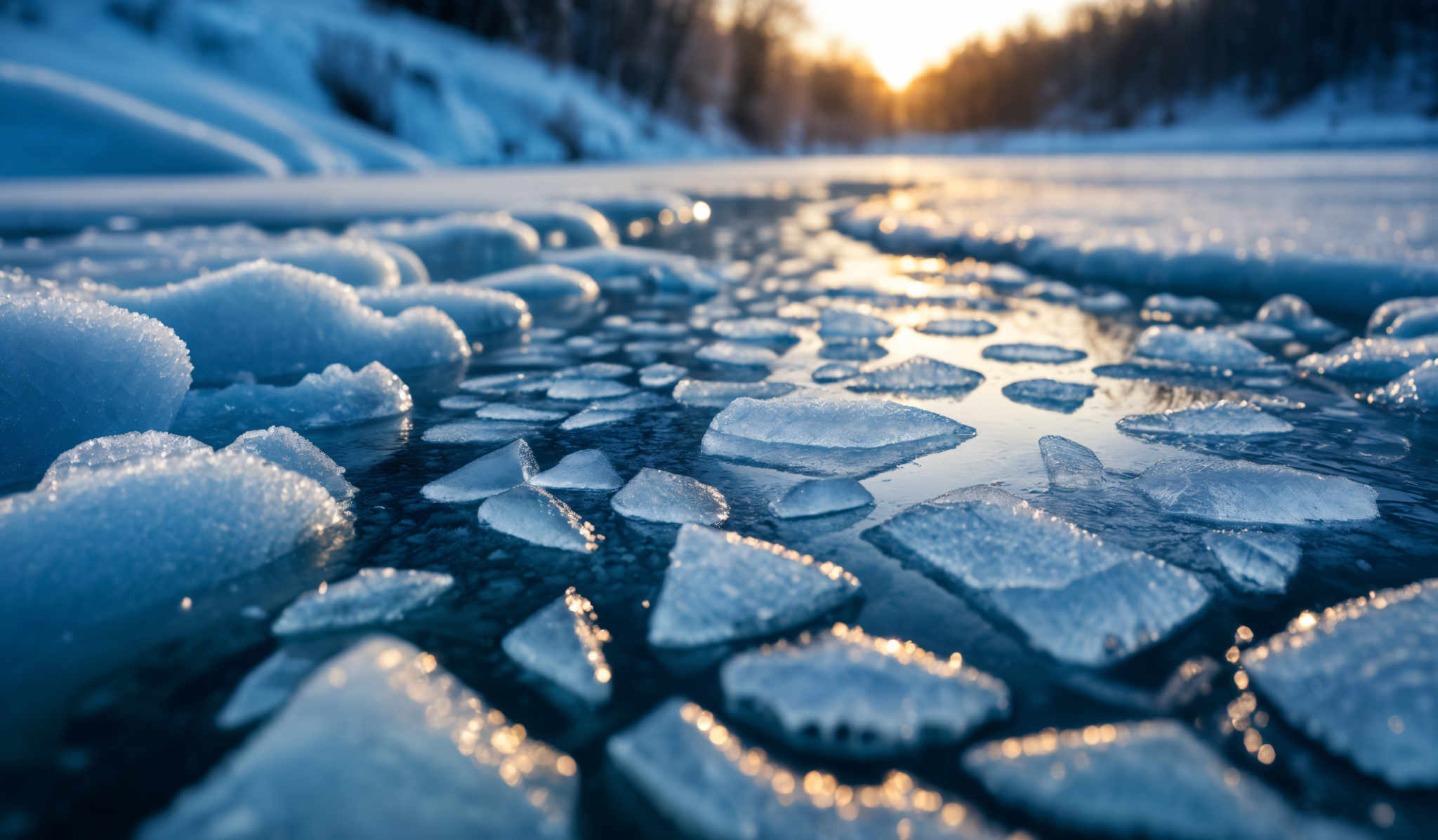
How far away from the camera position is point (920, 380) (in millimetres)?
1806

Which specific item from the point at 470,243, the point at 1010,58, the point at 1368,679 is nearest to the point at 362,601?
the point at 1368,679

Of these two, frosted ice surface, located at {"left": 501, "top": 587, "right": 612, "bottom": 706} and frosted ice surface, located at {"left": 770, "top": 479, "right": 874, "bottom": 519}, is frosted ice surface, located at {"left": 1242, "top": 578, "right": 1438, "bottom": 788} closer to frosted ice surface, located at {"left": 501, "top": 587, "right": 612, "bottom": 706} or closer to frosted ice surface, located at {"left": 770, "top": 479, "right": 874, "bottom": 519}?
frosted ice surface, located at {"left": 770, "top": 479, "right": 874, "bottom": 519}

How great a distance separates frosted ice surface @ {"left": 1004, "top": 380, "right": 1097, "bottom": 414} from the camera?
5.46ft

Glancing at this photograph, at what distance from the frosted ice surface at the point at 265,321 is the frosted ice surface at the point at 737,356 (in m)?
0.78

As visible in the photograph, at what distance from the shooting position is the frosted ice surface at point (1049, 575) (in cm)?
83

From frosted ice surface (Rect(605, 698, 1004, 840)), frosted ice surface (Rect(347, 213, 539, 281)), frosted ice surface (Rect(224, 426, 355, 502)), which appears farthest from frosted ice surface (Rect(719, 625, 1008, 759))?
frosted ice surface (Rect(347, 213, 539, 281))

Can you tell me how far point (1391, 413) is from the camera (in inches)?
62.8

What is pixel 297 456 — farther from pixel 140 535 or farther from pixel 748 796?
pixel 748 796

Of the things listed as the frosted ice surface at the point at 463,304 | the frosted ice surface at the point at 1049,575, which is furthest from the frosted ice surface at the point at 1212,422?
the frosted ice surface at the point at 463,304

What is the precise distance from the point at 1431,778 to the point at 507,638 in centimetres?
81

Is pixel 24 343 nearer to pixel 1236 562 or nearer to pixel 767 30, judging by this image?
pixel 1236 562

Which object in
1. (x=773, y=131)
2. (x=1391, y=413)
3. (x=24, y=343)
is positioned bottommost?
(x=1391, y=413)

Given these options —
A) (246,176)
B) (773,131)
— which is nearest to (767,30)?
(773,131)

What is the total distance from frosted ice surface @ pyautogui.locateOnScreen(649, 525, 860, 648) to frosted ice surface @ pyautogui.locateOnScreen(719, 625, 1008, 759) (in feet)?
0.22
